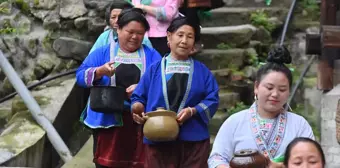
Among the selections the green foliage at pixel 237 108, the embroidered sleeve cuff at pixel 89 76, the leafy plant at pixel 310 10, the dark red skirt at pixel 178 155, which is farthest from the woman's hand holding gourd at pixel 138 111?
the leafy plant at pixel 310 10

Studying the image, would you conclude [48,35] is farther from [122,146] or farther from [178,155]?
[178,155]

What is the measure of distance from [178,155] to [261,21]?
483cm

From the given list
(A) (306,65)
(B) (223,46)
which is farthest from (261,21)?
(B) (223,46)

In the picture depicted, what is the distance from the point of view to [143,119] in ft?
13.7

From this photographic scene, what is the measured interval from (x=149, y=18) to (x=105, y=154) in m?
1.23

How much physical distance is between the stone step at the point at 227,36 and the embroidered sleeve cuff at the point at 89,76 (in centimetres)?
345

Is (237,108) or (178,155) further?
(237,108)

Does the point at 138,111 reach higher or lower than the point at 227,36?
higher

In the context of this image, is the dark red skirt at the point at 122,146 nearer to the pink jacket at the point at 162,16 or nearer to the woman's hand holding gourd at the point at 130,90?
the woman's hand holding gourd at the point at 130,90

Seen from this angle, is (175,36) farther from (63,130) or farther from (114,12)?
(63,130)

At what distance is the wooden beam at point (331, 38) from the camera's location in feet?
19.6

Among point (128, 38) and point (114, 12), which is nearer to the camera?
point (128, 38)

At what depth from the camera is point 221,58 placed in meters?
7.57

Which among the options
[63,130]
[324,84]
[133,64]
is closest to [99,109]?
[133,64]
